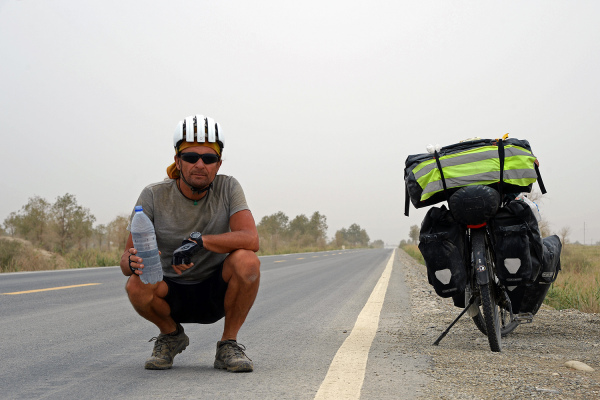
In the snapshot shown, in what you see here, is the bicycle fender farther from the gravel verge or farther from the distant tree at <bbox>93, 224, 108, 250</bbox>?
the distant tree at <bbox>93, 224, 108, 250</bbox>

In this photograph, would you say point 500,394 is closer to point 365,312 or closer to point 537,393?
point 537,393

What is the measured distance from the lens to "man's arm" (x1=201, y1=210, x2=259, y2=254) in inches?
139

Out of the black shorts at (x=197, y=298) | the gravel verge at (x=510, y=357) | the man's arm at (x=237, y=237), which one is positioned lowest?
the gravel verge at (x=510, y=357)

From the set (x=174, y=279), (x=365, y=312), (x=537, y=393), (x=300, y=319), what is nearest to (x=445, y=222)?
(x=537, y=393)

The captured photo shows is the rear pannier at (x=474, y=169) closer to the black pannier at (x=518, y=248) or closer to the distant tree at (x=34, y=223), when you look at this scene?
the black pannier at (x=518, y=248)

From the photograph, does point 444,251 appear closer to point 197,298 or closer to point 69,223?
point 197,298

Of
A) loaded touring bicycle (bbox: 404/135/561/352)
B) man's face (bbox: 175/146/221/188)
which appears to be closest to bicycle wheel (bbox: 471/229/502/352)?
loaded touring bicycle (bbox: 404/135/561/352)

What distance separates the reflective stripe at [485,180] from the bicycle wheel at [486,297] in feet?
1.30

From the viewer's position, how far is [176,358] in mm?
4199

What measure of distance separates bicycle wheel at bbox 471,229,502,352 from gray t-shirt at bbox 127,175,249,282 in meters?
1.75

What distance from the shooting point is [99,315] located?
6652mm

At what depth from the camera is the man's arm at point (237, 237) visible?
354 centimetres

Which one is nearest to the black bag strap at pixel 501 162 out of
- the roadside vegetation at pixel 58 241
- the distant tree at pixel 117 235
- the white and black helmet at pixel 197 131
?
the white and black helmet at pixel 197 131

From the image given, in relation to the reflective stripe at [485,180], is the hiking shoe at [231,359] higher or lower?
lower
